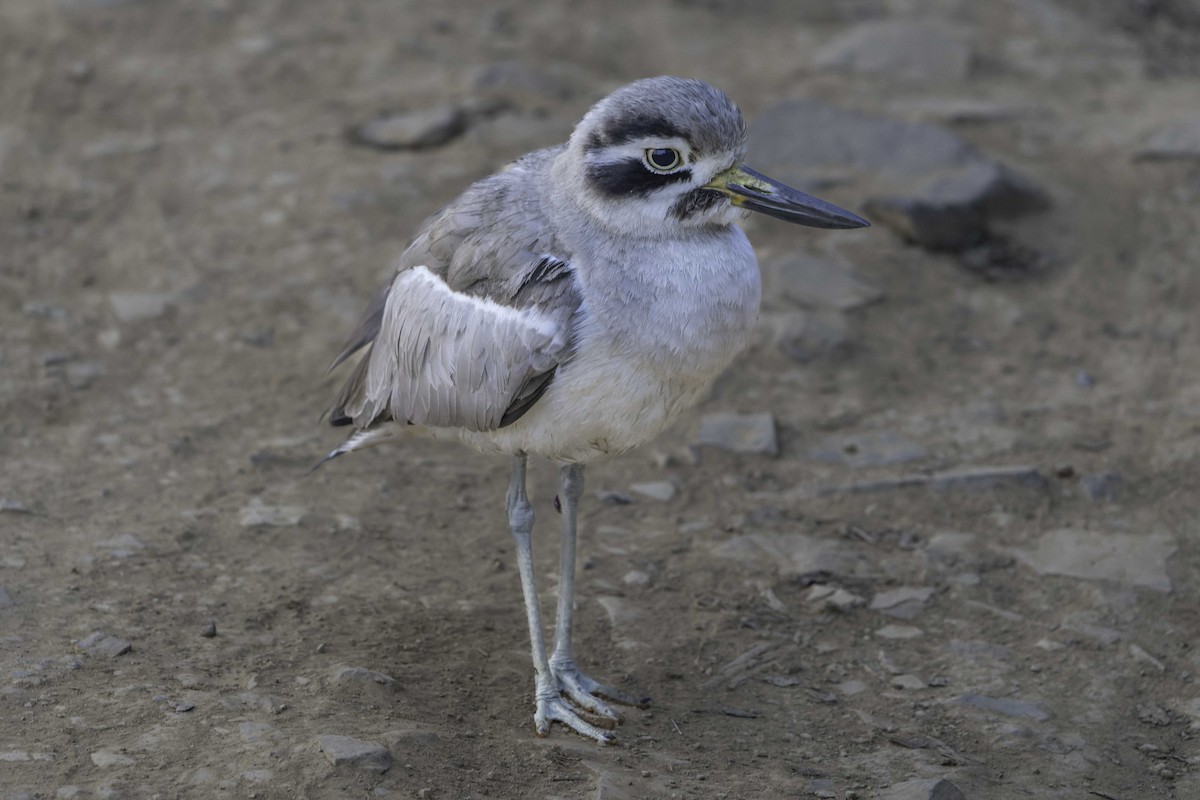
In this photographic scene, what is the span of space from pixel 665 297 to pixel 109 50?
7.02m

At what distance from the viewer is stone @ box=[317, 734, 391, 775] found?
4.63 meters

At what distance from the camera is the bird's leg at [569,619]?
5505 mm

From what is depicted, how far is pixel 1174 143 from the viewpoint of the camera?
9266 millimetres

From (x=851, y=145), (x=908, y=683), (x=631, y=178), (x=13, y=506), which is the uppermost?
(x=631, y=178)

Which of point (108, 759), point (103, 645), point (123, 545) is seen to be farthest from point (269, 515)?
point (108, 759)

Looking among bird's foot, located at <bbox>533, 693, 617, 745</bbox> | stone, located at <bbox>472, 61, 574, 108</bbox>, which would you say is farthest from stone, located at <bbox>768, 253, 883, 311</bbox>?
bird's foot, located at <bbox>533, 693, 617, 745</bbox>

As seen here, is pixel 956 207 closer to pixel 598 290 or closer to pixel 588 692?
pixel 598 290

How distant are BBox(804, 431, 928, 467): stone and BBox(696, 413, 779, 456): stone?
0.74 feet

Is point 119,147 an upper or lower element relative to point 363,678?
upper

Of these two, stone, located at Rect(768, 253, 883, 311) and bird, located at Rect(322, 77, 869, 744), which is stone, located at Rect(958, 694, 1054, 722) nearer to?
bird, located at Rect(322, 77, 869, 744)

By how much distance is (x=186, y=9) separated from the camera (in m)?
10.7

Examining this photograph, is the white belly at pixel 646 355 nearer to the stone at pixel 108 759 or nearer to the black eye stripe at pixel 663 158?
the black eye stripe at pixel 663 158

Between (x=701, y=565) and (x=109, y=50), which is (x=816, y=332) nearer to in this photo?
(x=701, y=565)

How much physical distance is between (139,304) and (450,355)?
354 cm
